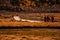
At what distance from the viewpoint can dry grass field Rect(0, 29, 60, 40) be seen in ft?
17.2

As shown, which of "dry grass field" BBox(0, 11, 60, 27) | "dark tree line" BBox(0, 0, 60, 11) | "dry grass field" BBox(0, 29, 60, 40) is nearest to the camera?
"dry grass field" BBox(0, 29, 60, 40)

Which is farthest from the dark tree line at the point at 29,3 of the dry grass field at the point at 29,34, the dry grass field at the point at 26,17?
the dry grass field at the point at 29,34

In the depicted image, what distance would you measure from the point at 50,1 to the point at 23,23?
3.83 ft

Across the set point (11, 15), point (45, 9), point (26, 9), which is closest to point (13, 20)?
point (11, 15)

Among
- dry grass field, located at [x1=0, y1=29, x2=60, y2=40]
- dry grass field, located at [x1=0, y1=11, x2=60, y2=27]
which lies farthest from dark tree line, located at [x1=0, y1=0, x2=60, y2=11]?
dry grass field, located at [x1=0, y1=29, x2=60, y2=40]

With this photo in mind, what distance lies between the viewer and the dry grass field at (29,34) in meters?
5.23

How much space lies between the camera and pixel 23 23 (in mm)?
A: 5449

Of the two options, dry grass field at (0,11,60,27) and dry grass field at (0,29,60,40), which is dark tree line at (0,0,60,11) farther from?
dry grass field at (0,29,60,40)

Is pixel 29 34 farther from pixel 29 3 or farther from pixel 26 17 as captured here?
A: pixel 29 3

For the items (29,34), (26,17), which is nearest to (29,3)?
(26,17)

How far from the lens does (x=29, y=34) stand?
533 centimetres

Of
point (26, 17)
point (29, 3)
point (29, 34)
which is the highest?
point (29, 3)

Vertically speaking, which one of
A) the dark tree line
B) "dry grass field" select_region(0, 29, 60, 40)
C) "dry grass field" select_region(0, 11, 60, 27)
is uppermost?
the dark tree line

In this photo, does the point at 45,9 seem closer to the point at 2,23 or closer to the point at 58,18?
the point at 58,18
